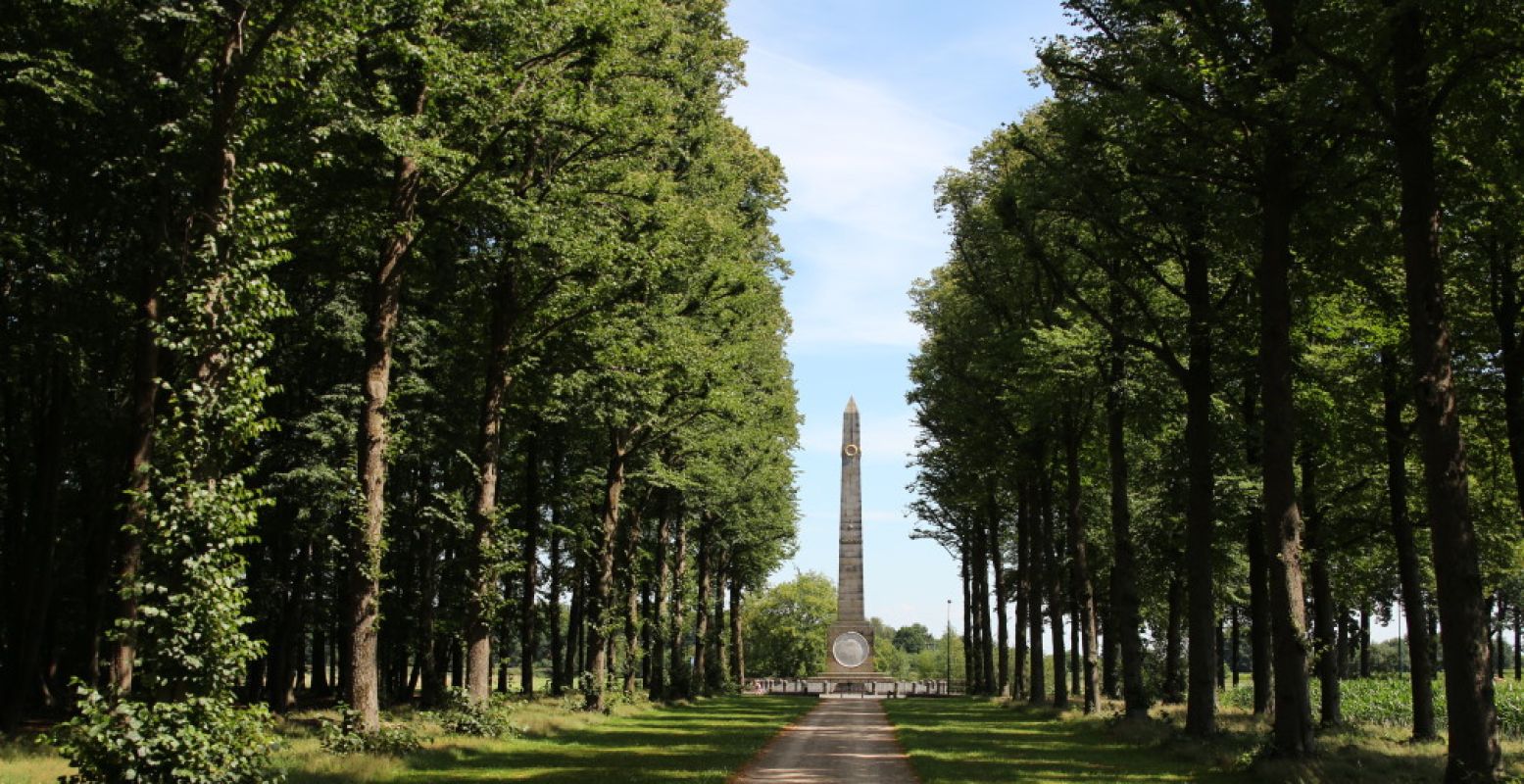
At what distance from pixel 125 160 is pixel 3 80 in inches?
103

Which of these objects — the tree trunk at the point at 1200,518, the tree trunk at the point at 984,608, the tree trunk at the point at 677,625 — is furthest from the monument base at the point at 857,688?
the tree trunk at the point at 1200,518

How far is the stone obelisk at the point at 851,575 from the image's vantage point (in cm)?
6334

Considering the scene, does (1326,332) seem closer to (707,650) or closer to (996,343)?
(996,343)

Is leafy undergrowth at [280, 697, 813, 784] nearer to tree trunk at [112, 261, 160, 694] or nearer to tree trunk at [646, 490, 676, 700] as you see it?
tree trunk at [112, 261, 160, 694]

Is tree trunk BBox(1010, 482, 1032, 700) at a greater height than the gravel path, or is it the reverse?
tree trunk BBox(1010, 482, 1032, 700)

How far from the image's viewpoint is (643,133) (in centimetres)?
2320

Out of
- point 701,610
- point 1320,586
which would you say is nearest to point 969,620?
point 701,610

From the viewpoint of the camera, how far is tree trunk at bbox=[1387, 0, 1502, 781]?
39.3 feet

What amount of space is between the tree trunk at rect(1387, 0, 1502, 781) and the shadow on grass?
8.71 m

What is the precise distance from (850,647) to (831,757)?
45.8 metres

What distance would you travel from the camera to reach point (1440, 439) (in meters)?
12.3

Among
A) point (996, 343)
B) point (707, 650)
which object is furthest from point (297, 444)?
point (707, 650)

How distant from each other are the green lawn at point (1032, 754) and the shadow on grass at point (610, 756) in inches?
126

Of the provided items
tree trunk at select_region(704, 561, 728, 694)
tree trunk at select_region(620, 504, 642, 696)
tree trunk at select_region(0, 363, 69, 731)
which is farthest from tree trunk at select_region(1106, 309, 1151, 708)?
tree trunk at select_region(704, 561, 728, 694)
